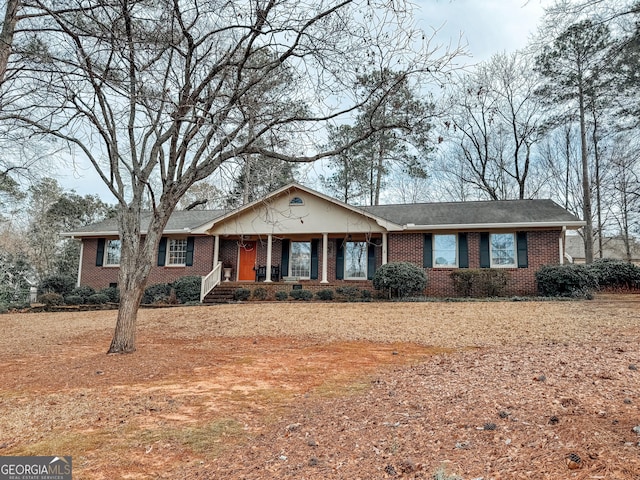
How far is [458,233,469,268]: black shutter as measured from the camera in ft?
51.8

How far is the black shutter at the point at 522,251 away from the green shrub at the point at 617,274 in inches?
85.9

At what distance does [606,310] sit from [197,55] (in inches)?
434

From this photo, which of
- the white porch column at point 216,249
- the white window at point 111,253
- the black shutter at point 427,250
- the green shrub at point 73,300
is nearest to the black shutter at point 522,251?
Answer: the black shutter at point 427,250

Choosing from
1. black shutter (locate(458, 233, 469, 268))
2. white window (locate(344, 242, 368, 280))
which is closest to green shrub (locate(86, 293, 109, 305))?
white window (locate(344, 242, 368, 280))

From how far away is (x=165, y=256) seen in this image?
18359 mm

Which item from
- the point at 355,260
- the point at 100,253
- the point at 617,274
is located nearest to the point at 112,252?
the point at 100,253

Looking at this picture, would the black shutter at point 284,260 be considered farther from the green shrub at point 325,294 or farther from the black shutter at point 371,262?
the black shutter at point 371,262

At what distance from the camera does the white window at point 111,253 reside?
1897 cm

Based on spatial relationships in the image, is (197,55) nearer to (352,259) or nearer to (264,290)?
(264,290)

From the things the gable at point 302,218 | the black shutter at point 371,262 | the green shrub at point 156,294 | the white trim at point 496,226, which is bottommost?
the green shrub at point 156,294

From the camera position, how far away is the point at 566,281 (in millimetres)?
13508

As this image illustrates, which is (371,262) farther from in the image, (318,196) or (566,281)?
(566,281)

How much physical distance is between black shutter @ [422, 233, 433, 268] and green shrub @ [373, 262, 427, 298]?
46.9 inches
